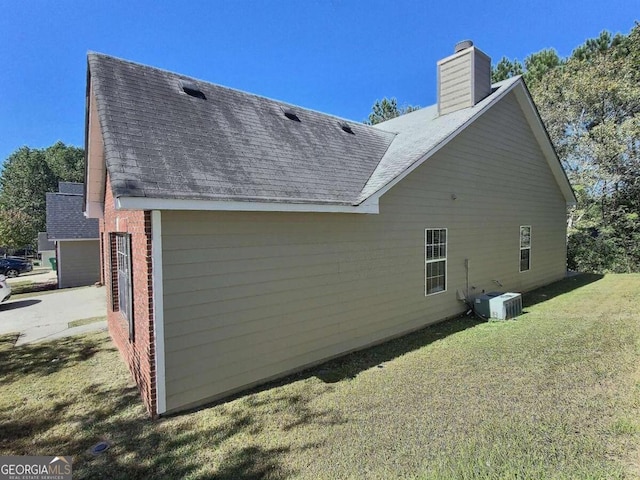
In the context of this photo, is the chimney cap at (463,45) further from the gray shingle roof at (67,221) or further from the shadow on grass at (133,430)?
the gray shingle roof at (67,221)

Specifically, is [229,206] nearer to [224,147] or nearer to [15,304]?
[224,147]

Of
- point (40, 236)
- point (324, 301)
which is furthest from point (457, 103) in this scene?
point (40, 236)

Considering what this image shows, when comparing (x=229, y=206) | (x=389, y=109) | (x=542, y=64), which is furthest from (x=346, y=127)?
(x=389, y=109)

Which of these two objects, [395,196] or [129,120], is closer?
[129,120]

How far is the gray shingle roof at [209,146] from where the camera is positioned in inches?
174

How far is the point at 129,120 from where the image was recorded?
494 centimetres

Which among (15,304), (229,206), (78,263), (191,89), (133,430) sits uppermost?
(191,89)

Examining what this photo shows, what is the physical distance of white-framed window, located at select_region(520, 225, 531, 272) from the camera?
36.3 feet

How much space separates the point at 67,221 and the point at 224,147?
18.0m

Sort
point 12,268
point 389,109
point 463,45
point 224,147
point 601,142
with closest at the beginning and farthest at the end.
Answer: point 224,147 → point 463,45 → point 601,142 → point 12,268 → point 389,109

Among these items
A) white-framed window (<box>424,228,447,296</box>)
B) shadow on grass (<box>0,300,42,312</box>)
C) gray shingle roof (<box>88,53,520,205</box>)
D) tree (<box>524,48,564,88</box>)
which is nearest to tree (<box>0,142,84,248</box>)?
shadow on grass (<box>0,300,42,312</box>)

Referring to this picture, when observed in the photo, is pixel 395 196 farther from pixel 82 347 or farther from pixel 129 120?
pixel 82 347

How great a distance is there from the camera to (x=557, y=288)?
38.7 ft

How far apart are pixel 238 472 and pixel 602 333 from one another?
715 centimetres
